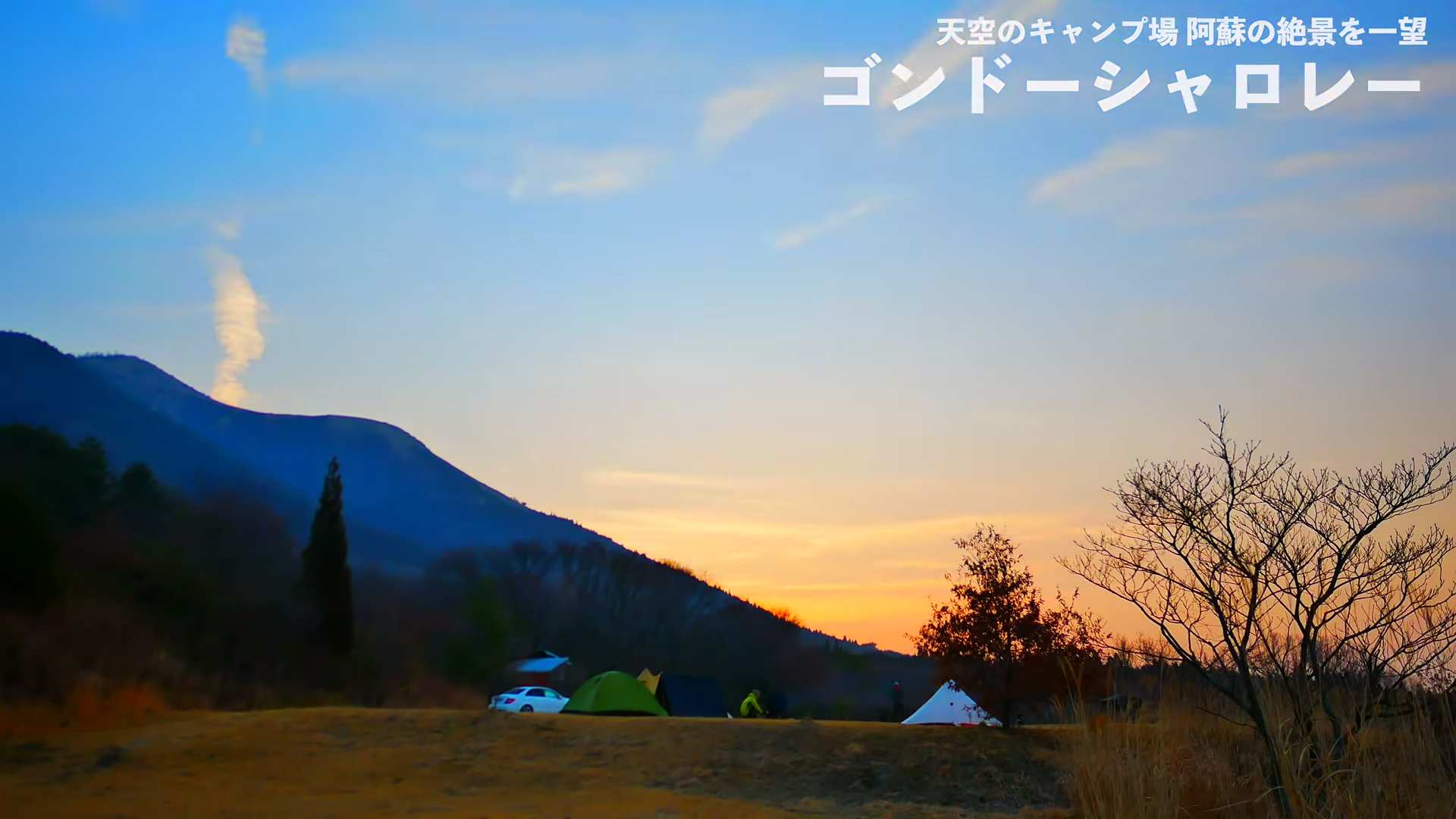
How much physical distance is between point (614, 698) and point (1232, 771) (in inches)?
736

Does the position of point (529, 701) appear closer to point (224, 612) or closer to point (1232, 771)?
point (224, 612)

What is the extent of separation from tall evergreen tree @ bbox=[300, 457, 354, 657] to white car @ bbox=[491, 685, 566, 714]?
4913mm

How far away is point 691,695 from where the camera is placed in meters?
33.9

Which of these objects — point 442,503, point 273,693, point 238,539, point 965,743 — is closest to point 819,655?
point 238,539

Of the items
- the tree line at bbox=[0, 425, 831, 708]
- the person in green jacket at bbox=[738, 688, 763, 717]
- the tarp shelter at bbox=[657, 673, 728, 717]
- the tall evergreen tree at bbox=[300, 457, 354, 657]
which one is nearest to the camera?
the tree line at bbox=[0, 425, 831, 708]

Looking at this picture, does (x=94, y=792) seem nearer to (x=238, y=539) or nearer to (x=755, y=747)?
(x=755, y=747)

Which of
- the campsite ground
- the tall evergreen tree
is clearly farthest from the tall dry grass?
the tall evergreen tree

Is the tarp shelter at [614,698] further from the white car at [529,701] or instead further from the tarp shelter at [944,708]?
the tarp shelter at [944,708]

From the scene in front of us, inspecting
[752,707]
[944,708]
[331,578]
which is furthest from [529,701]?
[944,708]

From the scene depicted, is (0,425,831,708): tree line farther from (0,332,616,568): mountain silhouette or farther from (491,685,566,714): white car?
(0,332,616,568): mountain silhouette

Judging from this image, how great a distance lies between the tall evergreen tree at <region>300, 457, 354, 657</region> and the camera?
31.3m

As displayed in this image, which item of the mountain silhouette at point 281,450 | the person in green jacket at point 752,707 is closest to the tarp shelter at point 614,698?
the person in green jacket at point 752,707

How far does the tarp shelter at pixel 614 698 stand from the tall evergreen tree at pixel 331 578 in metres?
9.18

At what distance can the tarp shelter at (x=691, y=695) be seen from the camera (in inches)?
1291
